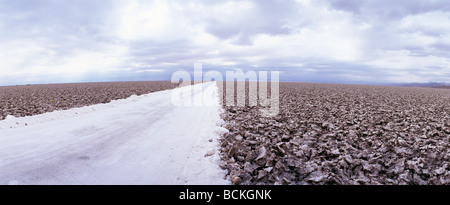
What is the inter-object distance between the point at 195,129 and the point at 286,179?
575cm

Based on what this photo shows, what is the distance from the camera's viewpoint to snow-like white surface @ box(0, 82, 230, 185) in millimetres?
5539

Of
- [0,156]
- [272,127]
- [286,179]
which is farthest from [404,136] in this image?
[0,156]

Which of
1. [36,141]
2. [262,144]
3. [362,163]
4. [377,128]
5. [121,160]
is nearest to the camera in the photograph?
[362,163]

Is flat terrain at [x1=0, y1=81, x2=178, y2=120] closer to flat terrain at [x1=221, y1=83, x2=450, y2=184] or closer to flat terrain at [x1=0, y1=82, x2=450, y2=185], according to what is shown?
flat terrain at [x1=0, y1=82, x2=450, y2=185]

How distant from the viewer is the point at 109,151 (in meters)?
7.27

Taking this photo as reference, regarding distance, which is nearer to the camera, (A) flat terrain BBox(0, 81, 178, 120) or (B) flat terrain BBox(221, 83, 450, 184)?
(B) flat terrain BBox(221, 83, 450, 184)

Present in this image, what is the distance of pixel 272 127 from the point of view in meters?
9.89

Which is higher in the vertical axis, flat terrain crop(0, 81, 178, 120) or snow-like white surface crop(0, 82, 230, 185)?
flat terrain crop(0, 81, 178, 120)

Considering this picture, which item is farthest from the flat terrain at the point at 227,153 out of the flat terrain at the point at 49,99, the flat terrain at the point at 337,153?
the flat terrain at the point at 49,99

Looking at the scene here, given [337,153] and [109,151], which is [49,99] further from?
[337,153]

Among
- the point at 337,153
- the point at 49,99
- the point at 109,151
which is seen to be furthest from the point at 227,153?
the point at 49,99

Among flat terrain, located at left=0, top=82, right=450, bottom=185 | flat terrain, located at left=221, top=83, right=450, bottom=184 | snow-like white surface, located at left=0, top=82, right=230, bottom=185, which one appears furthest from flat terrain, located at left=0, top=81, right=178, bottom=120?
flat terrain, located at left=221, top=83, right=450, bottom=184

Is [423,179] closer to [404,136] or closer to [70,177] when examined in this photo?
[404,136]
